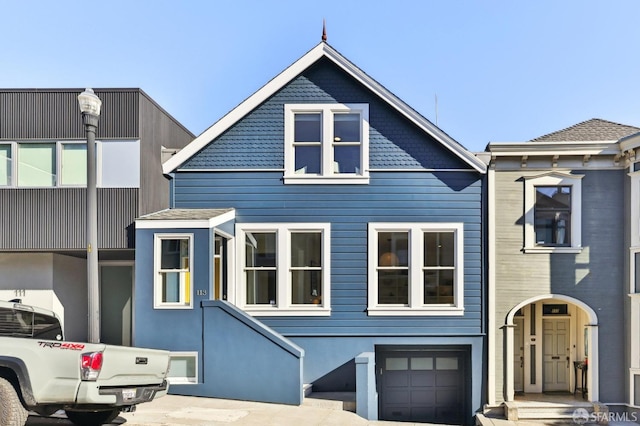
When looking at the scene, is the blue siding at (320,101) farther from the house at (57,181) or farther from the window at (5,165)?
the window at (5,165)

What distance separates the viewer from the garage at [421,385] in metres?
14.5

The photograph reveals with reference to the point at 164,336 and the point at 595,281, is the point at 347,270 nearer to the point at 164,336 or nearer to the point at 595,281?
the point at 164,336

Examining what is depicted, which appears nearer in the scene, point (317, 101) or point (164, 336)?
point (164, 336)

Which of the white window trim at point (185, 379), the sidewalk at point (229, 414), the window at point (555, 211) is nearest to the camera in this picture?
the sidewalk at point (229, 414)

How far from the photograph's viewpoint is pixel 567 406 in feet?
44.9

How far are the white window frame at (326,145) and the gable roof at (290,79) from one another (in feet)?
2.01

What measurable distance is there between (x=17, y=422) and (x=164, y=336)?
517 cm

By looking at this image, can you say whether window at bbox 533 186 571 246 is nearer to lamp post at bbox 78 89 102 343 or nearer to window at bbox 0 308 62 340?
lamp post at bbox 78 89 102 343

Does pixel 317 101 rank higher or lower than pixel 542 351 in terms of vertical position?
higher

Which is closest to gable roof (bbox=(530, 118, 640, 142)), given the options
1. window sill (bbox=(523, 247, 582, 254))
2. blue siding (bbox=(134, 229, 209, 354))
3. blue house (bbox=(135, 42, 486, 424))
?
window sill (bbox=(523, 247, 582, 254))

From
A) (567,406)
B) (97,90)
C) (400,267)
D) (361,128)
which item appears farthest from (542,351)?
(97,90)

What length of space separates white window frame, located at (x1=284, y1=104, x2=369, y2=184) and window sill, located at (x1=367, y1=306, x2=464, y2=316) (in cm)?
327

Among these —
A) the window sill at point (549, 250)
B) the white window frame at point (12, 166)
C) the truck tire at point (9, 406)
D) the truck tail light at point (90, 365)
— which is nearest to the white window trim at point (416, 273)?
the window sill at point (549, 250)

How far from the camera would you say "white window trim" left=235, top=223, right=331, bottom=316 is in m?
13.8
